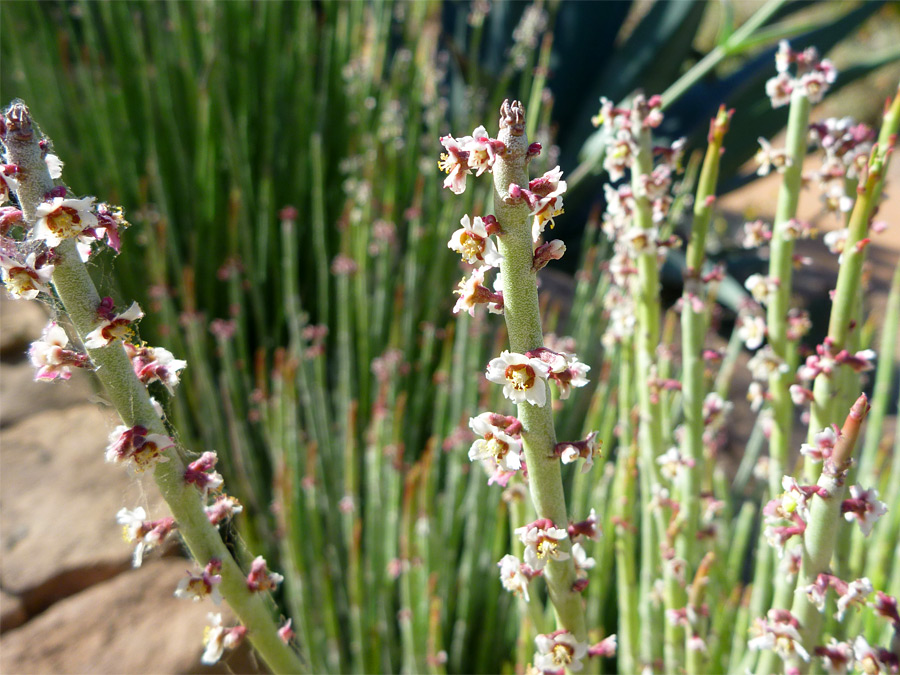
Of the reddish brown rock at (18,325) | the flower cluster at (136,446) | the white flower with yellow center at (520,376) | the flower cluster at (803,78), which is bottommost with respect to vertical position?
the flower cluster at (136,446)

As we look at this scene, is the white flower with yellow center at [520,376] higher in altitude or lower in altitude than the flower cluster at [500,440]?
higher

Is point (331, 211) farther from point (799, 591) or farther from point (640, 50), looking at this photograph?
point (799, 591)

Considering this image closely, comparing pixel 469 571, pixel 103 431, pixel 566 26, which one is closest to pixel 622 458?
pixel 469 571

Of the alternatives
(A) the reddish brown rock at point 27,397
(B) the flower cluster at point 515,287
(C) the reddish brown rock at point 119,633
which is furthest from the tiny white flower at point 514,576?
(A) the reddish brown rock at point 27,397

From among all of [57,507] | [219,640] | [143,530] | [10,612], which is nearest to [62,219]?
[143,530]

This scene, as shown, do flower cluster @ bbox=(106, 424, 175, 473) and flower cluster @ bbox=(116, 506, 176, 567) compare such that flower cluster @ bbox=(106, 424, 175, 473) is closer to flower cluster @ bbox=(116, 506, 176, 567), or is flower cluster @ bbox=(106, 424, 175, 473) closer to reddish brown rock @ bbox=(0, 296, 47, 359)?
flower cluster @ bbox=(116, 506, 176, 567)

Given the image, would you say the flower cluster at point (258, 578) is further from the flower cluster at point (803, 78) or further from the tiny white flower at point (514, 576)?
the flower cluster at point (803, 78)
